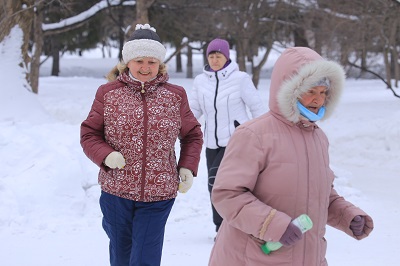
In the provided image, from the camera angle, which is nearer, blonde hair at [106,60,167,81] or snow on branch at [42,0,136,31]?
blonde hair at [106,60,167,81]

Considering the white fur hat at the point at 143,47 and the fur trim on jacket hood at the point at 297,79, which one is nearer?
the fur trim on jacket hood at the point at 297,79

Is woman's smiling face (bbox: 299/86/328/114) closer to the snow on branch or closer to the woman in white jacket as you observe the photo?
the woman in white jacket

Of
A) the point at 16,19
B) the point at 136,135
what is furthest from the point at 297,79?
the point at 16,19

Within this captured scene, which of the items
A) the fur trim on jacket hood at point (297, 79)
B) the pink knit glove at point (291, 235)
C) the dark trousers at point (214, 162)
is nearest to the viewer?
the pink knit glove at point (291, 235)

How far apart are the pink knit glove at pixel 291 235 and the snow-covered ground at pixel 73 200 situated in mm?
2677

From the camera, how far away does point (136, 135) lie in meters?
3.44

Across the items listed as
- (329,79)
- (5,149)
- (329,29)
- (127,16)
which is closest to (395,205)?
(5,149)

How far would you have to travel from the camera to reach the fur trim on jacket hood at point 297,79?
2.49m

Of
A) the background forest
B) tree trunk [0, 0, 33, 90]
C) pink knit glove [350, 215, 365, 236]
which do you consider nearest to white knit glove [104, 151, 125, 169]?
pink knit glove [350, 215, 365, 236]

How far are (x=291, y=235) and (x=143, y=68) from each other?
5.18ft

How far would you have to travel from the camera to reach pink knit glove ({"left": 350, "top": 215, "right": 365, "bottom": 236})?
2621 millimetres

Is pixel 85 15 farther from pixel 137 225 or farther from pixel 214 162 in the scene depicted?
pixel 137 225

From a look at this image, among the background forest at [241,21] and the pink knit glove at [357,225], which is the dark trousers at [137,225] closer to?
the pink knit glove at [357,225]

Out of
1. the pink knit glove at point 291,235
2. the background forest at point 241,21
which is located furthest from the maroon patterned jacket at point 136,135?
the background forest at point 241,21
